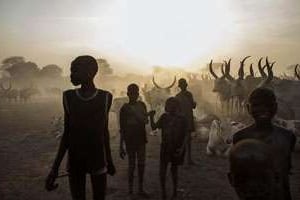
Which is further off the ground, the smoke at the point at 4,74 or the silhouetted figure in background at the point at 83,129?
the smoke at the point at 4,74

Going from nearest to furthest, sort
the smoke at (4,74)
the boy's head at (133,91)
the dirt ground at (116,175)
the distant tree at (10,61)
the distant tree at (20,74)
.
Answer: the boy's head at (133,91), the dirt ground at (116,175), the distant tree at (20,74), the distant tree at (10,61), the smoke at (4,74)

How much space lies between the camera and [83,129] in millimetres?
3689

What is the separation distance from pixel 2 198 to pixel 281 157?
4.81 meters

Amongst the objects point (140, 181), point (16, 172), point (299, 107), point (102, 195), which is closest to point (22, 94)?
point (299, 107)

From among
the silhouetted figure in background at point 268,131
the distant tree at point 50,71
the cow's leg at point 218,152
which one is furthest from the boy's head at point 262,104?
the distant tree at point 50,71

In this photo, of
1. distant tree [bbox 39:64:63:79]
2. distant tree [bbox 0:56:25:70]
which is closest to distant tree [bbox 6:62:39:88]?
distant tree [bbox 0:56:25:70]

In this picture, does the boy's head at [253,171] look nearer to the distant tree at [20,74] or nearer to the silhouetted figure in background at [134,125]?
the silhouetted figure in background at [134,125]

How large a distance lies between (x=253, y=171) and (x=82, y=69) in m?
1.75

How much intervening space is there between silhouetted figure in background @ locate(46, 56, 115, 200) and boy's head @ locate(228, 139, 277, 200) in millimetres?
1492

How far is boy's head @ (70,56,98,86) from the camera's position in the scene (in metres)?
3.66

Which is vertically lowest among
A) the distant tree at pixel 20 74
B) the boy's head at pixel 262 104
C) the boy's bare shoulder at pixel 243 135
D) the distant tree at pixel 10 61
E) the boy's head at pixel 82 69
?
the boy's bare shoulder at pixel 243 135

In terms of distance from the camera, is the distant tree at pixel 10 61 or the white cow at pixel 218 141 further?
the distant tree at pixel 10 61

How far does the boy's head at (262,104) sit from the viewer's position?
2.96 meters

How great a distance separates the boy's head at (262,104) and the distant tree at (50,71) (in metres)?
62.3
